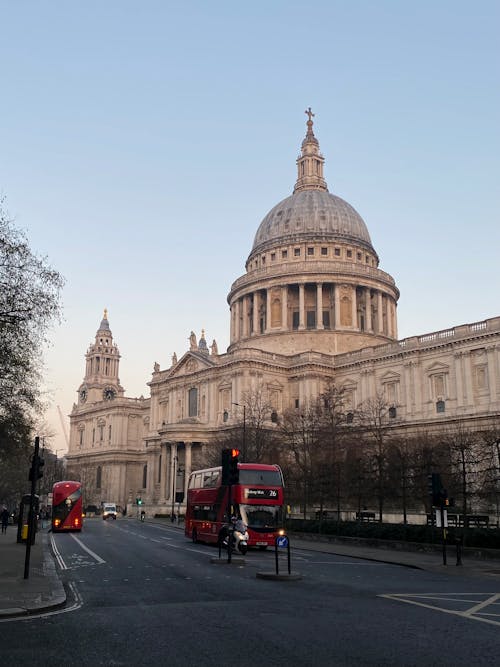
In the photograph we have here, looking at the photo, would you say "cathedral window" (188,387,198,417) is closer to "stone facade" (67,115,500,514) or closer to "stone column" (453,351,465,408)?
"stone facade" (67,115,500,514)

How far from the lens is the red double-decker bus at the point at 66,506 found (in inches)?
1975

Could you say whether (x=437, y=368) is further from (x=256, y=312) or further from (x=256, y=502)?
(x=256, y=502)

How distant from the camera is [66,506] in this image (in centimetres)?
5106

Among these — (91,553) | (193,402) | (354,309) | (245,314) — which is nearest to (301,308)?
(354,309)

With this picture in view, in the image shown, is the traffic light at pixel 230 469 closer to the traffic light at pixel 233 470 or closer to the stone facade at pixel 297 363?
the traffic light at pixel 233 470

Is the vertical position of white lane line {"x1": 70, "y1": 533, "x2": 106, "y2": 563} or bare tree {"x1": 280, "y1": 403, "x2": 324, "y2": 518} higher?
bare tree {"x1": 280, "y1": 403, "x2": 324, "y2": 518}

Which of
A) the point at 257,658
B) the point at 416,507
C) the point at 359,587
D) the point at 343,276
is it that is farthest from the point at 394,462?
the point at 343,276

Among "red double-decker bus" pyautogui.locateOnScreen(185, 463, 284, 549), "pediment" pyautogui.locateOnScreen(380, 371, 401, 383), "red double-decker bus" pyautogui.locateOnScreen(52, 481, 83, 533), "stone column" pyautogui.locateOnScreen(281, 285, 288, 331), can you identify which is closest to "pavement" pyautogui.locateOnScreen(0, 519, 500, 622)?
"red double-decker bus" pyautogui.locateOnScreen(185, 463, 284, 549)

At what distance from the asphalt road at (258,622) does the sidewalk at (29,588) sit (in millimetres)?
428

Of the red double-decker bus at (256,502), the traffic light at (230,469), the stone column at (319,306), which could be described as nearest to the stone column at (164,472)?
the stone column at (319,306)

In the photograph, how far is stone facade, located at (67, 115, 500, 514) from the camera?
230ft

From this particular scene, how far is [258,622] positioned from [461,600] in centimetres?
633

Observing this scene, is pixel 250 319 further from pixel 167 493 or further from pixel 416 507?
pixel 416 507

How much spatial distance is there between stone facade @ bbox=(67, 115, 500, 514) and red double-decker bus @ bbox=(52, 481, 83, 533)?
965 inches
